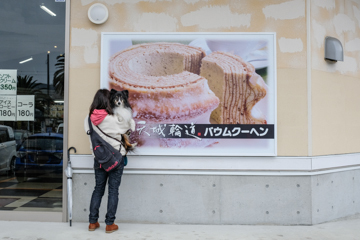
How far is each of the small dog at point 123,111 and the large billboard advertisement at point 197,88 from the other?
15.5 inches

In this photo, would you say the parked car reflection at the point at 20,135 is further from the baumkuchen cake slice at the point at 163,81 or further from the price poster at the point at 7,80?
the baumkuchen cake slice at the point at 163,81

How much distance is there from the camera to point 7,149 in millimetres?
5770

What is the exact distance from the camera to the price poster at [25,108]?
18.3ft

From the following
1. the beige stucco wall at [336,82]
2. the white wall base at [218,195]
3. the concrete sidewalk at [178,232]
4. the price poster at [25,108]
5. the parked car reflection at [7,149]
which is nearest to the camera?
the concrete sidewalk at [178,232]

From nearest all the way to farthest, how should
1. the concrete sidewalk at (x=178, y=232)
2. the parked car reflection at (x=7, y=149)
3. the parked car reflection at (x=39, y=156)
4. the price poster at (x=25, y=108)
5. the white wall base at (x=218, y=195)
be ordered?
the concrete sidewalk at (x=178, y=232), the white wall base at (x=218, y=195), the parked car reflection at (x=39, y=156), the price poster at (x=25, y=108), the parked car reflection at (x=7, y=149)

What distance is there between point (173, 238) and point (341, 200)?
114 inches

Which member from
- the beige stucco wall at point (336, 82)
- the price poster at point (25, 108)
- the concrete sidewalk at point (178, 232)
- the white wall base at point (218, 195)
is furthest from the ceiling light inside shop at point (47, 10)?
the beige stucco wall at point (336, 82)

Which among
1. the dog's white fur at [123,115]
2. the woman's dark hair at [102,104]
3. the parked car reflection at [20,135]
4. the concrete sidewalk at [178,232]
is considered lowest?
the concrete sidewalk at [178,232]

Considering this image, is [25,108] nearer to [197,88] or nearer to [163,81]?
[163,81]

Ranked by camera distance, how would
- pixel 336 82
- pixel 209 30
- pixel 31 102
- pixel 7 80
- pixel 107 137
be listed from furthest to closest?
pixel 7 80, pixel 31 102, pixel 336 82, pixel 209 30, pixel 107 137

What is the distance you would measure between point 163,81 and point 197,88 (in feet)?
1.74

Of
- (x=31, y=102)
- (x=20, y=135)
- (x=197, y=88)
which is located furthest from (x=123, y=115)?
(x=20, y=135)

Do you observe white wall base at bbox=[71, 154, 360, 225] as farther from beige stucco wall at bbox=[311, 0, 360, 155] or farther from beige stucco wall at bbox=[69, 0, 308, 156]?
beige stucco wall at bbox=[311, 0, 360, 155]

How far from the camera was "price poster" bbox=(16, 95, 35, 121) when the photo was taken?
18.3ft
